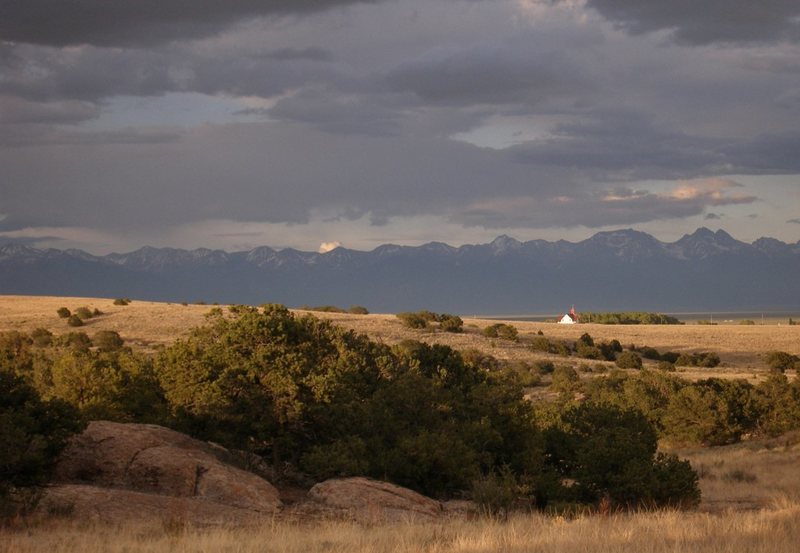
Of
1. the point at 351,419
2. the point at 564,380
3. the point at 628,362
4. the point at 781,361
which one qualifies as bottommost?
the point at 564,380

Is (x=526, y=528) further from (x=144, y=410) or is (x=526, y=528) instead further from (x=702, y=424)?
(x=702, y=424)

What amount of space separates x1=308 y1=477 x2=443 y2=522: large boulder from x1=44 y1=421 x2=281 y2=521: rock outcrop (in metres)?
1.08

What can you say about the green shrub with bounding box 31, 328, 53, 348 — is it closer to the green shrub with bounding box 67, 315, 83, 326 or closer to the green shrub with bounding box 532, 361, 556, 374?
the green shrub with bounding box 67, 315, 83, 326

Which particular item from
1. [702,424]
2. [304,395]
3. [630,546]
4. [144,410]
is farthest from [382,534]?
[702,424]

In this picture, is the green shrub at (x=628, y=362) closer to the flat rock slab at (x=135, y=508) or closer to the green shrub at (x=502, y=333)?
the green shrub at (x=502, y=333)

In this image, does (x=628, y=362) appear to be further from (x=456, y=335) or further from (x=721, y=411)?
(x=721, y=411)

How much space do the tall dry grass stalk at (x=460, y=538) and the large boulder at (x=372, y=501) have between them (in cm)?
265

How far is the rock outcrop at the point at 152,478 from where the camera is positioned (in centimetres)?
1579

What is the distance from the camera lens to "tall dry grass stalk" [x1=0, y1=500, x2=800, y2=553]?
10.7 metres

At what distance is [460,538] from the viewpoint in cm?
1160

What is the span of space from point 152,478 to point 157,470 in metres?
0.19

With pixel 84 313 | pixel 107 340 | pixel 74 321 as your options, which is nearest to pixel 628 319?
pixel 84 313

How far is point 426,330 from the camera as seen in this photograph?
8112 cm

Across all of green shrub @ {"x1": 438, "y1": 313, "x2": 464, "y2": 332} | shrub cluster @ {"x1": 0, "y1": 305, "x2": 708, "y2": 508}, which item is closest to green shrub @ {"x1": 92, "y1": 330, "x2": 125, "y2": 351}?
green shrub @ {"x1": 438, "y1": 313, "x2": 464, "y2": 332}
